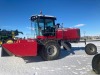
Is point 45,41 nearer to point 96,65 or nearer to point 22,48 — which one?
point 22,48

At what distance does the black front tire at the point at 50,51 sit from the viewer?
10.4 m

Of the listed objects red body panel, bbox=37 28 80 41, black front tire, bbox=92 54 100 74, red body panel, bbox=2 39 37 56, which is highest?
red body panel, bbox=37 28 80 41

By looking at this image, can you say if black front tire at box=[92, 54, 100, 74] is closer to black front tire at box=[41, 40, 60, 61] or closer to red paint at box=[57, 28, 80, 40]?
black front tire at box=[41, 40, 60, 61]

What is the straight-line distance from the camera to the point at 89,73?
6992mm

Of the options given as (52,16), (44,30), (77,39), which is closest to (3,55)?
(44,30)

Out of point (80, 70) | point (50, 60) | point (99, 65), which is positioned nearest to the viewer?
point (99, 65)

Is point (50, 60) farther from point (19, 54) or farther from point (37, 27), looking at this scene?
point (37, 27)

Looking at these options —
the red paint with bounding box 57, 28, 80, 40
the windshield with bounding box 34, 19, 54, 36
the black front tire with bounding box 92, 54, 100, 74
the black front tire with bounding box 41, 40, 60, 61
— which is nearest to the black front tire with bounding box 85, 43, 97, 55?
the red paint with bounding box 57, 28, 80, 40

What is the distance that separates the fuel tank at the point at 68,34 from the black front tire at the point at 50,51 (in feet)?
4.57

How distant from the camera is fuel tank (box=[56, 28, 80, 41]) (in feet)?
40.0

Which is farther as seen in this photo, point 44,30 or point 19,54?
point 44,30

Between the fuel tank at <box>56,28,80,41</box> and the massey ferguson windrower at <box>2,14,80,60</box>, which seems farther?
the fuel tank at <box>56,28,80,41</box>

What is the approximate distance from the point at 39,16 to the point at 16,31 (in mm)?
13255

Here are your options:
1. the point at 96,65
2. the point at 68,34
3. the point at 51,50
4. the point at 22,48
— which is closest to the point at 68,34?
the point at 68,34
